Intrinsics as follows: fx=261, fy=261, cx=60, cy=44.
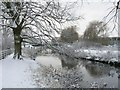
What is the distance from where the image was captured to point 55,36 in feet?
55.2

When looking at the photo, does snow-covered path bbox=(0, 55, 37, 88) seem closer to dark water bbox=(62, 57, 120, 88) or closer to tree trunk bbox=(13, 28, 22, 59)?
tree trunk bbox=(13, 28, 22, 59)

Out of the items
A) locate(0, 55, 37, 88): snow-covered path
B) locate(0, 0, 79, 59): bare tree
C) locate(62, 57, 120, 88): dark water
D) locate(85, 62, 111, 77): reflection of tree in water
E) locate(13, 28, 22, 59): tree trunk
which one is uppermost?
locate(0, 0, 79, 59): bare tree

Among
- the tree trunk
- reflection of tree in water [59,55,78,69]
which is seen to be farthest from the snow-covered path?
reflection of tree in water [59,55,78,69]

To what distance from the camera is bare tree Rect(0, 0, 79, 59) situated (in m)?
16.3

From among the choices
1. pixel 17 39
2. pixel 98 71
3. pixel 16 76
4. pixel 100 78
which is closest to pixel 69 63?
pixel 98 71

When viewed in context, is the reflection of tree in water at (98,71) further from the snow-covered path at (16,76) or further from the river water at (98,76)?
the snow-covered path at (16,76)

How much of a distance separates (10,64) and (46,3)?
4415 millimetres

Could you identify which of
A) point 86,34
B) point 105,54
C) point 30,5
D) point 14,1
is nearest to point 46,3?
point 30,5

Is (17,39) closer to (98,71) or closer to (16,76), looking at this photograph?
(16,76)

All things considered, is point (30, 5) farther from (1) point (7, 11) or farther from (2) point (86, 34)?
(2) point (86, 34)

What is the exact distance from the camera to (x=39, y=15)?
1688 cm

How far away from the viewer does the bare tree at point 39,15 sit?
16266 millimetres

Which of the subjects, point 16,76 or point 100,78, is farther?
point 100,78

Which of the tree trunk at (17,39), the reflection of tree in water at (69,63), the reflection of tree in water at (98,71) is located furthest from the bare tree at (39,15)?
the reflection of tree in water at (69,63)
